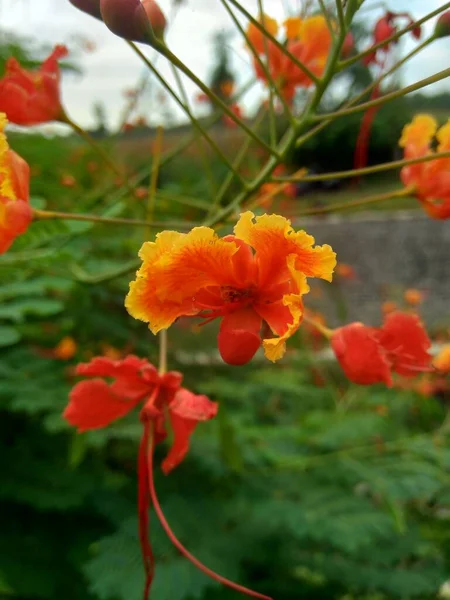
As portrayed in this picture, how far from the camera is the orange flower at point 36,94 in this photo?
3.04 ft

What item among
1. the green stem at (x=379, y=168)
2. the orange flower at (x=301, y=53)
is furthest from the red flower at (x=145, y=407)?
the orange flower at (x=301, y=53)

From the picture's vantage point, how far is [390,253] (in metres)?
7.38

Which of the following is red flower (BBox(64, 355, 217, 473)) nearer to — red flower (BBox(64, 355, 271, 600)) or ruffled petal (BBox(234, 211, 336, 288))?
red flower (BBox(64, 355, 271, 600))

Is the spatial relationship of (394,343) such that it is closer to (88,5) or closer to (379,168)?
(379,168)

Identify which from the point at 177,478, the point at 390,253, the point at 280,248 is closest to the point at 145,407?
the point at 280,248

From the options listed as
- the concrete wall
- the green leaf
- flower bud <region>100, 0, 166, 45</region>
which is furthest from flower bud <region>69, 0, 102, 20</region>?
the concrete wall

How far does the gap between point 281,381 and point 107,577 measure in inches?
32.6

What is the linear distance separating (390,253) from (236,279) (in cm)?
697

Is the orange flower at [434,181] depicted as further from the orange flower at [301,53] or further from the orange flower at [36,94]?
the orange flower at [36,94]

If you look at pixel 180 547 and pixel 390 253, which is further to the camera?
pixel 390 253

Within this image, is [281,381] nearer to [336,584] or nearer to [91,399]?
[336,584]

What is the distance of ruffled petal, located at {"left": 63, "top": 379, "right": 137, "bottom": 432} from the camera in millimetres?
832

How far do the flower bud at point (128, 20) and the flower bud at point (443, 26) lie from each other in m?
0.31

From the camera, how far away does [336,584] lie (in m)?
1.67
